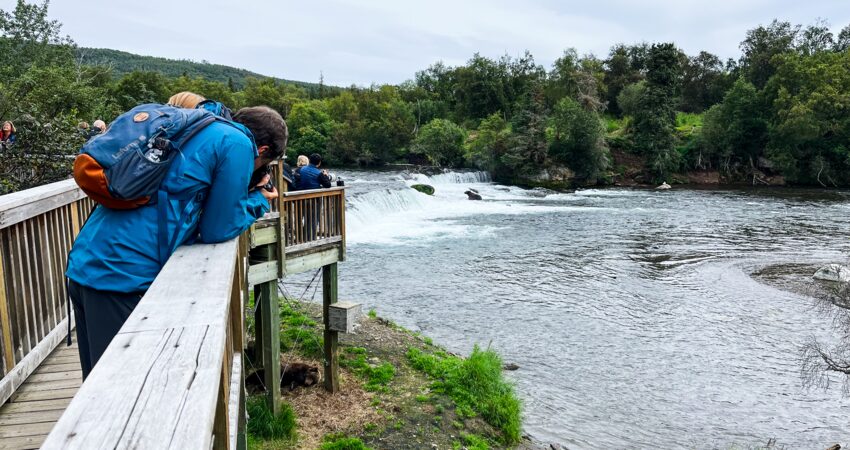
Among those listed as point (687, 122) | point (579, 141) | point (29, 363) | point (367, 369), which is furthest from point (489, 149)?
point (29, 363)

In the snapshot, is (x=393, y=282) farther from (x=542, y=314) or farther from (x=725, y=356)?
(x=725, y=356)

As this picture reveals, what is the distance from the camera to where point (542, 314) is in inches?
550

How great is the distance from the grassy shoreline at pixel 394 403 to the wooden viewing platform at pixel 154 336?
1.67 feet

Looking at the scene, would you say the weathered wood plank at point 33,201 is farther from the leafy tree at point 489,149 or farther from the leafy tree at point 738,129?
the leafy tree at point 738,129

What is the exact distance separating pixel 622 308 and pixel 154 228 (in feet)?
44.6

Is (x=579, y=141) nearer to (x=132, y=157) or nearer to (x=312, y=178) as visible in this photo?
(x=312, y=178)

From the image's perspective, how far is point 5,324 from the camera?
3787 millimetres

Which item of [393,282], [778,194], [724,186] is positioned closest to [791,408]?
[393,282]

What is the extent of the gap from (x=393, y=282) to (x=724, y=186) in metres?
35.3

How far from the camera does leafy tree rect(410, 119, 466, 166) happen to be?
4775 cm

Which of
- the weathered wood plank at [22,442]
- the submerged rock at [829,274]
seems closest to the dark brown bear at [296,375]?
the weathered wood plank at [22,442]

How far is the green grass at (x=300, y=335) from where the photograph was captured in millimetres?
10938

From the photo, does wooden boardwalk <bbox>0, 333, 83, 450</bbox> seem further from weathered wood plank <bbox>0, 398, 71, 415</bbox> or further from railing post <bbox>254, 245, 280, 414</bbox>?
railing post <bbox>254, 245, 280, 414</bbox>

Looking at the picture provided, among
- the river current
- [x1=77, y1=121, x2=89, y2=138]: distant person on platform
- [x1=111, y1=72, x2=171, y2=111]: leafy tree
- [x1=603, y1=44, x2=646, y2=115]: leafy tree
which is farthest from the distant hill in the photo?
[x1=77, y1=121, x2=89, y2=138]: distant person on platform
